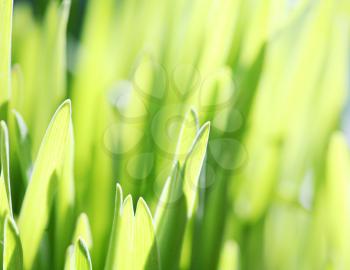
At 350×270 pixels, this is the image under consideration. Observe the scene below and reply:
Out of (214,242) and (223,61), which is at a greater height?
(223,61)

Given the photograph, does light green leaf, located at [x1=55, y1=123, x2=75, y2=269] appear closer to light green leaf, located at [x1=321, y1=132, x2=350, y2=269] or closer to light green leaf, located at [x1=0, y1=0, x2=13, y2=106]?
light green leaf, located at [x1=0, y1=0, x2=13, y2=106]

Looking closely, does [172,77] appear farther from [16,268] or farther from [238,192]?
[16,268]

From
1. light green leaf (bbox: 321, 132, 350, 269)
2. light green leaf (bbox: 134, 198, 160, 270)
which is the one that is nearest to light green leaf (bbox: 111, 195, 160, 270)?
light green leaf (bbox: 134, 198, 160, 270)

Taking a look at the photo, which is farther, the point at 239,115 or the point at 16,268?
the point at 239,115

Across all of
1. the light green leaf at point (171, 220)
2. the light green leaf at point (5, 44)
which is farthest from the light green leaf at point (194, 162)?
the light green leaf at point (5, 44)

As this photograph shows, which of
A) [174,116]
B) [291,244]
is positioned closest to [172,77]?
[174,116]

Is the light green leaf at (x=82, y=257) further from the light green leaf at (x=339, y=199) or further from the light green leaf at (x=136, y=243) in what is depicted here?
the light green leaf at (x=339, y=199)
